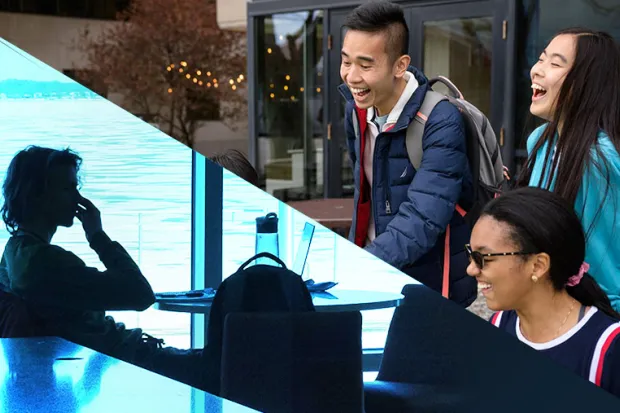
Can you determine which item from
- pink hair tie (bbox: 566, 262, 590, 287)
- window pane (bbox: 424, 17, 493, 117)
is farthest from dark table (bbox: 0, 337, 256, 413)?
window pane (bbox: 424, 17, 493, 117)

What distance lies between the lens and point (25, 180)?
129cm

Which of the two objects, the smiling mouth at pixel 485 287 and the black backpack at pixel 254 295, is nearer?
the black backpack at pixel 254 295

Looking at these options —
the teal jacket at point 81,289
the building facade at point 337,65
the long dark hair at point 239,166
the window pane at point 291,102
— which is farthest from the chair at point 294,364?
the window pane at point 291,102

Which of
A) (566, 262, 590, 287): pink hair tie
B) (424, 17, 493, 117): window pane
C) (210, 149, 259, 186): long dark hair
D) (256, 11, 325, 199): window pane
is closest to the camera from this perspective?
(566, 262, 590, 287): pink hair tie

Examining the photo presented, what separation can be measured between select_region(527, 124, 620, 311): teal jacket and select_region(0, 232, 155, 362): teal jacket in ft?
3.44

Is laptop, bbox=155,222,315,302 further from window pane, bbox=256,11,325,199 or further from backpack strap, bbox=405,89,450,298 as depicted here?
window pane, bbox=256,11,325,199

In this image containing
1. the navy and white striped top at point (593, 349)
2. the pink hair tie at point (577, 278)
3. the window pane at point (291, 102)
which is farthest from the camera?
the window pane at point (291, 102)

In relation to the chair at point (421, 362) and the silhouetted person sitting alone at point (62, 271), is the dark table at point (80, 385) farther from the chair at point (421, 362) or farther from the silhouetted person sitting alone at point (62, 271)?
the chair at point (421, 362)

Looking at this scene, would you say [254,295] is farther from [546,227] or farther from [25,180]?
[546,227]

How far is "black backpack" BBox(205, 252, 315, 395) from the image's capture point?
1.27m

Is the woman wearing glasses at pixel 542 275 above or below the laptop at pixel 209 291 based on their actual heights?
below

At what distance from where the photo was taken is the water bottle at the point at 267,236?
1.29 m

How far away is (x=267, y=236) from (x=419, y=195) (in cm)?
101

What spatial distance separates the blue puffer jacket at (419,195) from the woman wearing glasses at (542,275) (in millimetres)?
→ 553
